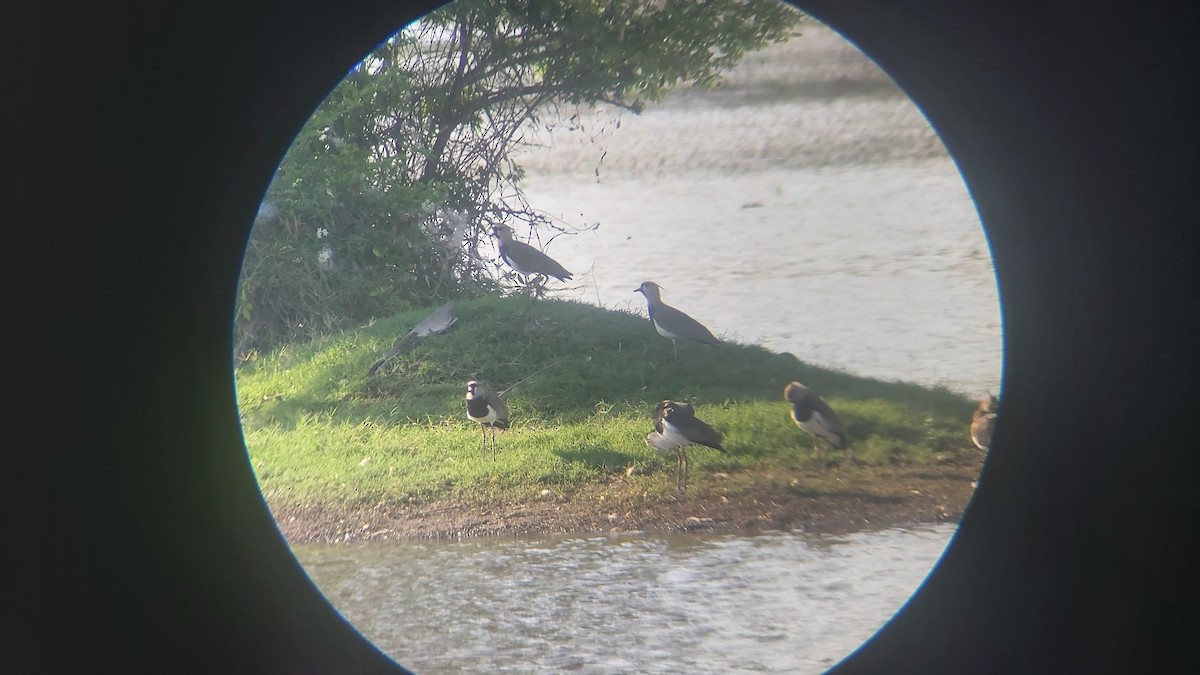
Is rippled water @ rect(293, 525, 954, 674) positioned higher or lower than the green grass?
lower

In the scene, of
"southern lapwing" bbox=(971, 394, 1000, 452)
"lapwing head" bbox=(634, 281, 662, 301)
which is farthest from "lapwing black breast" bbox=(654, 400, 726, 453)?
"southern lapwing" bbox=(971, 394, 1000, 452)

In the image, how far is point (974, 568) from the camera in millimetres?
1918

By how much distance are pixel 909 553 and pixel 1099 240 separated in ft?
4.80

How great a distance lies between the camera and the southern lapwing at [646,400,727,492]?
3.40 metres

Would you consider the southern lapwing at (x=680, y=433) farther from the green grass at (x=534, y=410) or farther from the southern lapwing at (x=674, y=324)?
the southern lapwing at (x=674, y=324)

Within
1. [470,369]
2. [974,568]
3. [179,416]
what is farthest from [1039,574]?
[470,369]

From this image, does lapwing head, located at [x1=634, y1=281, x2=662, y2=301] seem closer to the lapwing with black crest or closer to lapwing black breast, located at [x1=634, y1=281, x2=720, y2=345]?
lapwing black breast, located at [x1=634, y1=281, x2=720, y2=345]

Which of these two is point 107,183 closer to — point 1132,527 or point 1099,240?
point 1099,240

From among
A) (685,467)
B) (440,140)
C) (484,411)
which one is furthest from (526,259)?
(685,467)

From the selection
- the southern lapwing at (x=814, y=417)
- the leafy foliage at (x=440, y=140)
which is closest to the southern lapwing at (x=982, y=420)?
the southern lapwing at (x=814, y=417)

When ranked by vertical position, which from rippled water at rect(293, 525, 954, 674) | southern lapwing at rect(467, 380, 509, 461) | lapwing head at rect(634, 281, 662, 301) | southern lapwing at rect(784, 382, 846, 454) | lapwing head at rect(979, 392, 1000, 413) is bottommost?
rippled water at rect(293, 525, 954, 674)

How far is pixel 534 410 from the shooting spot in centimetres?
362

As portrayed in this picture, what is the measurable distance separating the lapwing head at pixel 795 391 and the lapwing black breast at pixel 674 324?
0.32 meters

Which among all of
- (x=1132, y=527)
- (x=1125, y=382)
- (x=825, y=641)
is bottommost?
(x=825, y=641)
